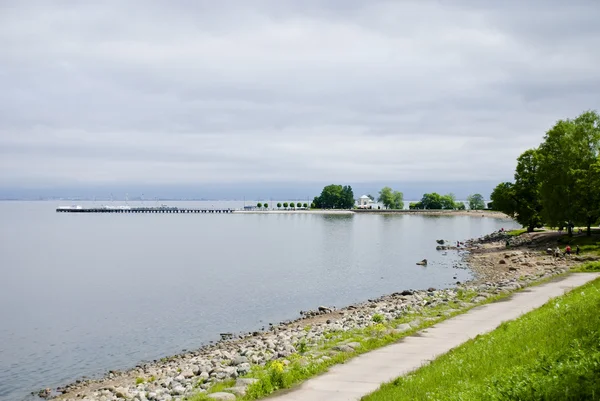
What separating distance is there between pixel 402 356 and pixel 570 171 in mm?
56762

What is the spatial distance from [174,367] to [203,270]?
42.5 m

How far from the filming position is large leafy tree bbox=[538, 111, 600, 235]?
2530 inches

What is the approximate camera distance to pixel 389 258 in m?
81.8

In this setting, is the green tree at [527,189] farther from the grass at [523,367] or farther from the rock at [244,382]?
the rock at [244,382]

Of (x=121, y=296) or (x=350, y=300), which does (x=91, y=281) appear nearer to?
(x=121, y=296)

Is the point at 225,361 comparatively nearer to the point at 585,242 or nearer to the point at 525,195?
the point at 585,242

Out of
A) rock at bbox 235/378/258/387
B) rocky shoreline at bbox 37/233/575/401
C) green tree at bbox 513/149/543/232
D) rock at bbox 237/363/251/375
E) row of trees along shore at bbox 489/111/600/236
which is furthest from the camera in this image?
green tree at bbox 513/149/543/232

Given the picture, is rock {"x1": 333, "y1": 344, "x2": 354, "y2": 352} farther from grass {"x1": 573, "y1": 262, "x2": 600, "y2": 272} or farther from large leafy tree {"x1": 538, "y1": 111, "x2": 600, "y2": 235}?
large leafy tree {"x1": 538, "y1": 111, "x2": 600, "y2": 235}

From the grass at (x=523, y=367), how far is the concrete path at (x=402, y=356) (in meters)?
0.96

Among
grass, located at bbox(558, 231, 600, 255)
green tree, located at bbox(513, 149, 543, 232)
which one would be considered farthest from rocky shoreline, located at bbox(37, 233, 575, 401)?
green tree, located at bbox(513, 149, 543, 232)

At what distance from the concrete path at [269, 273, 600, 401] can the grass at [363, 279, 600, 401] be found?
0.96 metres

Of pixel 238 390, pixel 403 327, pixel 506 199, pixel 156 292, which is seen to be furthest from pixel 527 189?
pixel 238 390

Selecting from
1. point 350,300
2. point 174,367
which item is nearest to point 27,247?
point 350,300

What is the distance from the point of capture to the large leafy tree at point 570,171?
64.2 meters
